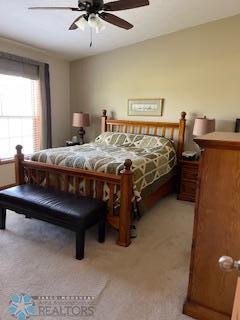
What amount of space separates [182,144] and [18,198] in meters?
2.71

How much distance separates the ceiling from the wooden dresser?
241 centimetres

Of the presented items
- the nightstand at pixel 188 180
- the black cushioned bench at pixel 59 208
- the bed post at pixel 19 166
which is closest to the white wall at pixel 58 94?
the bed post at pixel 19 166

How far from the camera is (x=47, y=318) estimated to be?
59.1 inches

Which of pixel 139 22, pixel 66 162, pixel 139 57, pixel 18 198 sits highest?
pixel 139 22

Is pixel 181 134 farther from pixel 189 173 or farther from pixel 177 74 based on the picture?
pixel 177 74

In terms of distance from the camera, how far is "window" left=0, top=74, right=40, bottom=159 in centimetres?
388

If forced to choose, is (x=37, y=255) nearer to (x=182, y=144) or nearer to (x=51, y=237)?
(x=51, y=237)

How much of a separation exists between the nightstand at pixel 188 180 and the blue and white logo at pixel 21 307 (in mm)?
2652

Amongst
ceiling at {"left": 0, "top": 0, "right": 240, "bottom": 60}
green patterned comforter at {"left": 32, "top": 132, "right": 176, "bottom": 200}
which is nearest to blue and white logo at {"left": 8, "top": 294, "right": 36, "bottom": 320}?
green patterned comforter at {"left": 32, "top": 132, "right": 176, "bottom": 200}

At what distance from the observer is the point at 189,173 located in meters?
3.59

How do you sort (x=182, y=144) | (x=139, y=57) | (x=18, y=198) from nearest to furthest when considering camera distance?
(x=18, y=198)
(x=182, y=144)
(x=139, y=57)

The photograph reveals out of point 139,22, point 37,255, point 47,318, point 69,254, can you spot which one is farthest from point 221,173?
point 139,22

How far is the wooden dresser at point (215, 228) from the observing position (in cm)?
129

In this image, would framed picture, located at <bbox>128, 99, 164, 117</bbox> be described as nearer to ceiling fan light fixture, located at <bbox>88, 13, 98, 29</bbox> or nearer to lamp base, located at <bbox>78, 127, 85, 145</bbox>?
lamp base, located at <bbox>78, 127, 85, 145</bbox>
